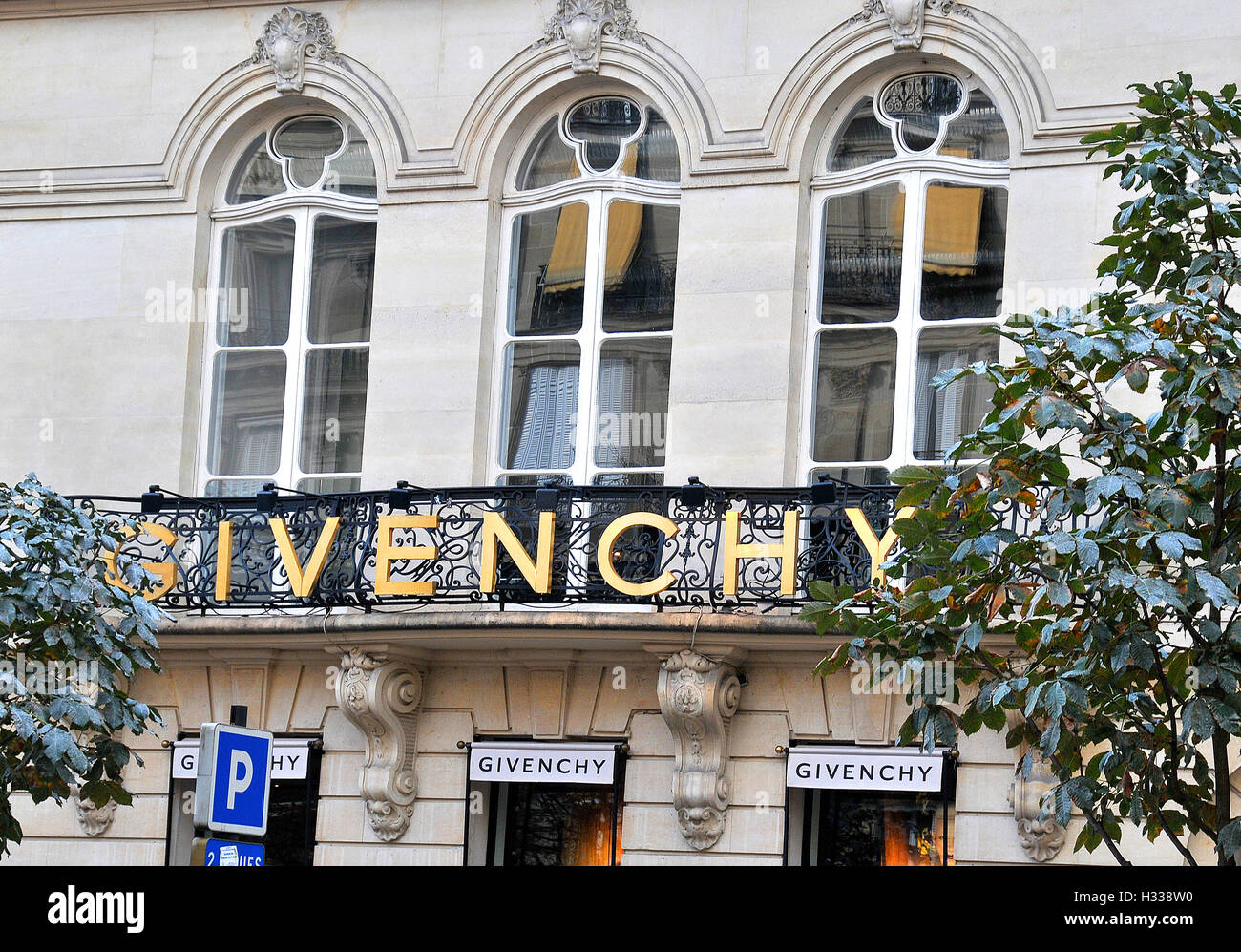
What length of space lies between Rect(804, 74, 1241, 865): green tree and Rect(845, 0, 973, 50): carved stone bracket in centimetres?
609

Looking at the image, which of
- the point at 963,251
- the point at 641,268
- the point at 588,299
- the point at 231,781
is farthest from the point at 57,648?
the point at 963,251

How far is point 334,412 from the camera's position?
53.6 ft

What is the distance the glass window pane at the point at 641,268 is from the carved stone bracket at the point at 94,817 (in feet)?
18.3

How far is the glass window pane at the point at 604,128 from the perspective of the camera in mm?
15906

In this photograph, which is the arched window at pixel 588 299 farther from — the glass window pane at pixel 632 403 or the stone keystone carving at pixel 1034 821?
the stone keystone carving at pixel 1034 821

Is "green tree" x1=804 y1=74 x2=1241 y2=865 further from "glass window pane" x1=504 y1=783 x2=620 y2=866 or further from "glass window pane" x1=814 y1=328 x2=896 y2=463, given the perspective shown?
Answer: "glass window pane" x1=504 y1=783 x2=620 y2=866

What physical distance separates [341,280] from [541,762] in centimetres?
459

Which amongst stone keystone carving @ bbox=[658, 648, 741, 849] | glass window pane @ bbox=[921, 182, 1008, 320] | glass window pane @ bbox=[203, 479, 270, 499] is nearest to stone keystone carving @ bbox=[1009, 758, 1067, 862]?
stone keystone carving @ bbox=[658, 648, 741, 849]

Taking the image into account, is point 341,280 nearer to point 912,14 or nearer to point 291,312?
point 291,312

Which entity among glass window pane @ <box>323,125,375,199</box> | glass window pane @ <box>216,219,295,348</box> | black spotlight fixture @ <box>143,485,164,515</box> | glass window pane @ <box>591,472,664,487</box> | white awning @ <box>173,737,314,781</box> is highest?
glass window pane @ <box>323,125,375,199</box>

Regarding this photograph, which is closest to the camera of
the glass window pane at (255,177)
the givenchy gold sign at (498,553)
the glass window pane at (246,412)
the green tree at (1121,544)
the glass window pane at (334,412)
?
the green tree at (1121,544)

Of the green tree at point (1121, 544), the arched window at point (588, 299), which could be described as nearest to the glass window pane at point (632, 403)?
the arched window at point (588, 299)

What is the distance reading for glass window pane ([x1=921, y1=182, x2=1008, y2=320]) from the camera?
14.8 meters
